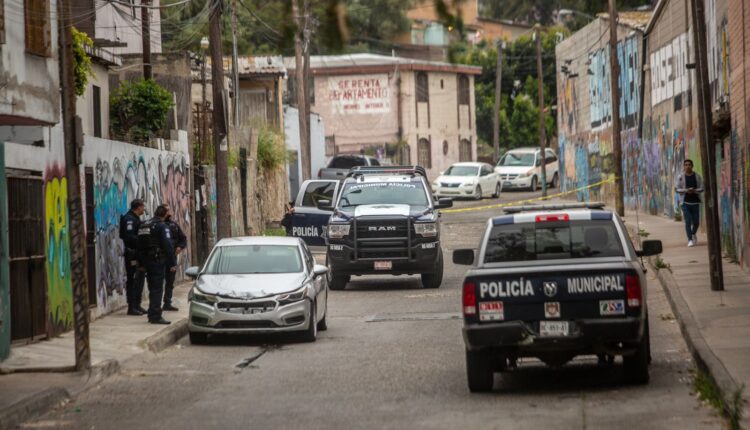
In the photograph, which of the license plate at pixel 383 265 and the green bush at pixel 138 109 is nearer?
the license plate at pixel 383 265

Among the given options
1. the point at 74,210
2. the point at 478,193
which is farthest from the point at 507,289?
the point at 478,193

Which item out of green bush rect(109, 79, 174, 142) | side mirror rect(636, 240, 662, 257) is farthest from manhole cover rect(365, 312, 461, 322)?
green bush rect(109, 79, 174, 142)

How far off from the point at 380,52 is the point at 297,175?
28222 mm

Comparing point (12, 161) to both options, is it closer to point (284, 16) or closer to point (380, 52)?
point (284, 16)

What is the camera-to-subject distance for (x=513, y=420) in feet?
36.1

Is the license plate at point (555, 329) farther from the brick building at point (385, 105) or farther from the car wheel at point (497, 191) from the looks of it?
the brick building at point (385, 105)

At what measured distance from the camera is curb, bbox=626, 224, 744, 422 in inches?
457

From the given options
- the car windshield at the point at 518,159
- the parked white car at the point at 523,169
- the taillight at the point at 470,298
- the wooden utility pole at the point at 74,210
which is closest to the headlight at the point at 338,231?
the wooden utility pole at the point at 74,210

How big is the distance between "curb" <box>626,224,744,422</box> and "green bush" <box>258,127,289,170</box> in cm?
2043

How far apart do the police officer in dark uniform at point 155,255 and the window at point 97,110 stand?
8157 mm

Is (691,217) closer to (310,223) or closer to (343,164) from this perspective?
(310,223)

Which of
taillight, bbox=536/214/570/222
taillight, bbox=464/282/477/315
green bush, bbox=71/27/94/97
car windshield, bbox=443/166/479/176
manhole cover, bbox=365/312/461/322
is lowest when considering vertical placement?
manhole cover, bbox=365/312/461/322

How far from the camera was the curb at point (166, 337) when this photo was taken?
1772 cm

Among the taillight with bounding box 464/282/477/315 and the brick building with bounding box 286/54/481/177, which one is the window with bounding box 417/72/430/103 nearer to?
the brick building with bounding box 286/54/481/177
